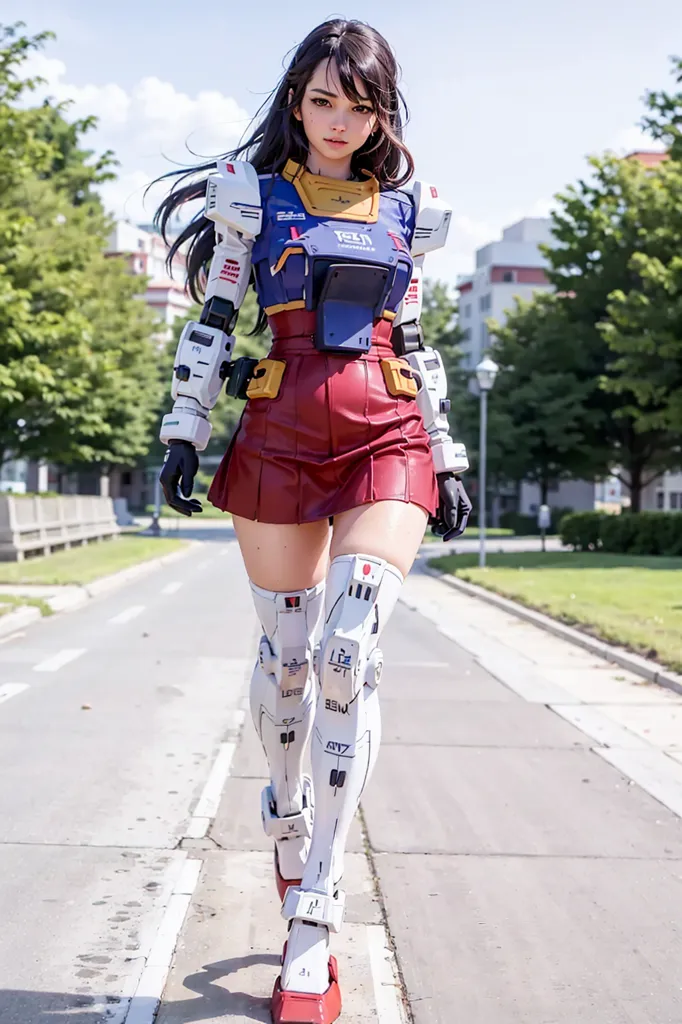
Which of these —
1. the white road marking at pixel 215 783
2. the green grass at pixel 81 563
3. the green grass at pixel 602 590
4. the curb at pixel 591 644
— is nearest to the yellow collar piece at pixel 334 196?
the white road marking at pixel 215 783

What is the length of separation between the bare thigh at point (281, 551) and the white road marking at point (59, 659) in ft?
21.5

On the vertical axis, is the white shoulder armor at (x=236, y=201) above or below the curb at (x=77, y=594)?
above

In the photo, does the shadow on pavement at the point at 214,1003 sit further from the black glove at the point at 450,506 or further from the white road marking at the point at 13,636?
the white road marking at the point at 13,636

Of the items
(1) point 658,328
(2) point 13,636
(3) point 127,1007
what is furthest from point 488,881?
(1) point 658,328

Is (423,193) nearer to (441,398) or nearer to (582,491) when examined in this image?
(441,398)

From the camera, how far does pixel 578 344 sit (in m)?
42.1

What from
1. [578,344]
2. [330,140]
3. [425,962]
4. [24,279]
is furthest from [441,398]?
[578,344]

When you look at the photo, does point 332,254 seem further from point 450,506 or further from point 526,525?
point 526,525

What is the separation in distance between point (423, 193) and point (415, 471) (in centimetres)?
89

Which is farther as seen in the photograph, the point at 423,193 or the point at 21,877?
the point at 21,877

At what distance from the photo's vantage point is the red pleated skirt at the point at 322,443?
3254 mm

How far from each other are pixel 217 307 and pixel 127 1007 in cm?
189

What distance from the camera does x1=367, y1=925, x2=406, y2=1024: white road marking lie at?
3131 millimetres

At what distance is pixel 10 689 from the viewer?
8.55 metres
